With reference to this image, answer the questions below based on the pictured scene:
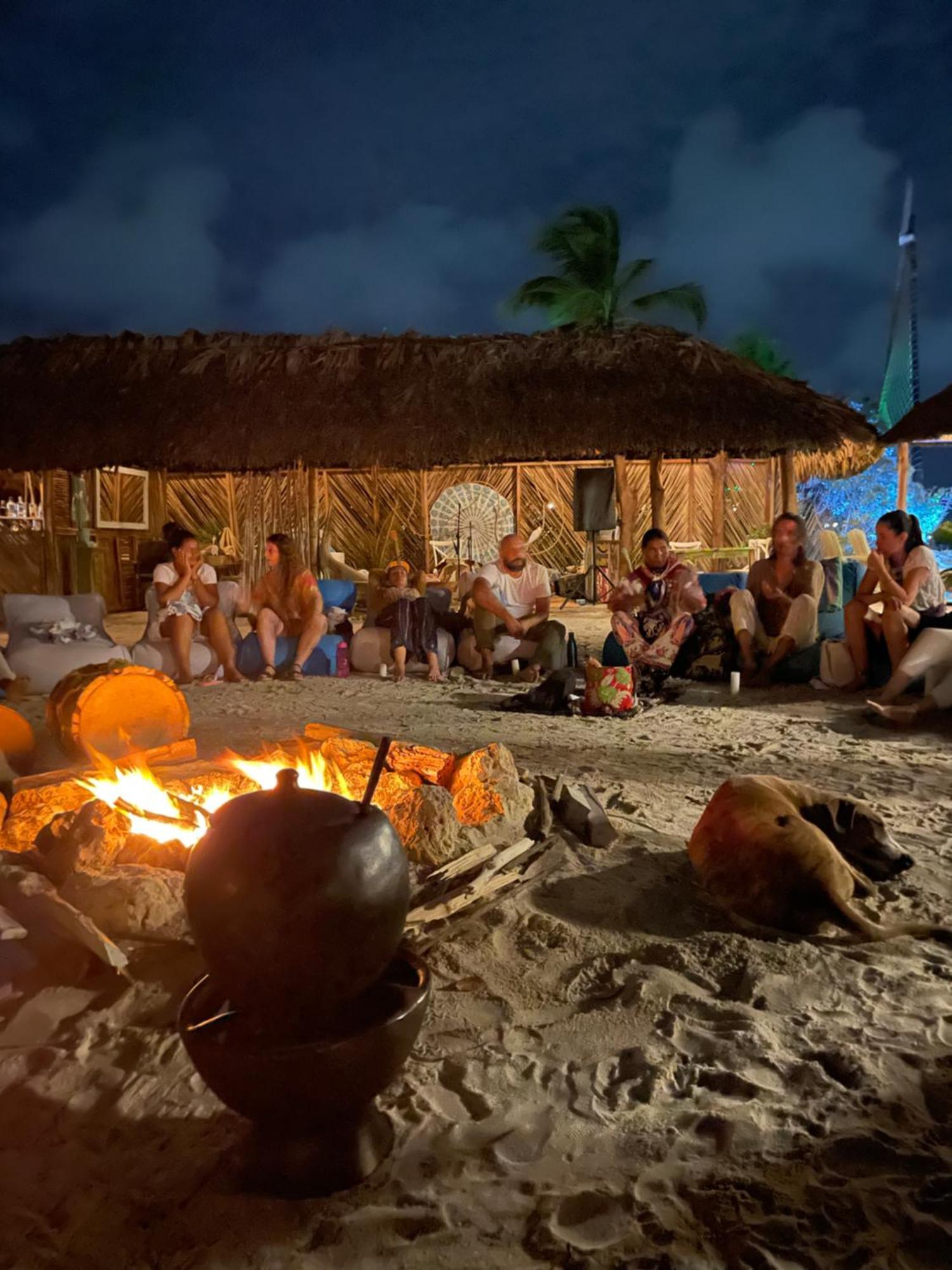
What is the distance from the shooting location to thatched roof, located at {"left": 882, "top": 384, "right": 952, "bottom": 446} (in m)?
10.3

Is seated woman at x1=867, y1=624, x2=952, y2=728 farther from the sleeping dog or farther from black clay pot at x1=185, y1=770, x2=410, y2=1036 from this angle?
black clay pot at x1=185, y1=770, x2=410, y2=1036

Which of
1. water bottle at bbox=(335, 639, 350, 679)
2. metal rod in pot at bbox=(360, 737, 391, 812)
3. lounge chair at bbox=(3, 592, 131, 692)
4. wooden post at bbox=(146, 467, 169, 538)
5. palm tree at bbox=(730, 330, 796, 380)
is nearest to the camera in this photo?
metal rod in pot at bbox=(360, 737, 391, 812)

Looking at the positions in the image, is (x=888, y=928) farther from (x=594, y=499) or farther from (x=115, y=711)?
(x=594, y=499)

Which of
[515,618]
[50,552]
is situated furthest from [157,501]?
[515,618]

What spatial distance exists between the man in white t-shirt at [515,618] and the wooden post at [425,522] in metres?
8.97

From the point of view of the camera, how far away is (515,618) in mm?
7871

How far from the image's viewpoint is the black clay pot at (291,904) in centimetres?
146

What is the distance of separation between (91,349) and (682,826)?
12106mm

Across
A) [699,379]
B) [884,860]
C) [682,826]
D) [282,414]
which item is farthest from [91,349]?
[884,860]

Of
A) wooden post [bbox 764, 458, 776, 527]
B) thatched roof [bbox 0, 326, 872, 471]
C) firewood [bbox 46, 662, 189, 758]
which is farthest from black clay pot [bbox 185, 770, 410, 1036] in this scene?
Result: wooden post [bbox 764, 458, 776, 527]

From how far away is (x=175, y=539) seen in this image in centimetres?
748

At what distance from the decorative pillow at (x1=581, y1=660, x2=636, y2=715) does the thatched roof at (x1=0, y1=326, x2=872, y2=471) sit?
19.8 ft

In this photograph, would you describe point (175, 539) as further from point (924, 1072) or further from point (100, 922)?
point (924, 1072)

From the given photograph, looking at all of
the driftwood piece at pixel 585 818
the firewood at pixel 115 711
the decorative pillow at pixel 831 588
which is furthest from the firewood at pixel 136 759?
the decorative pillow at pixel 831 588
